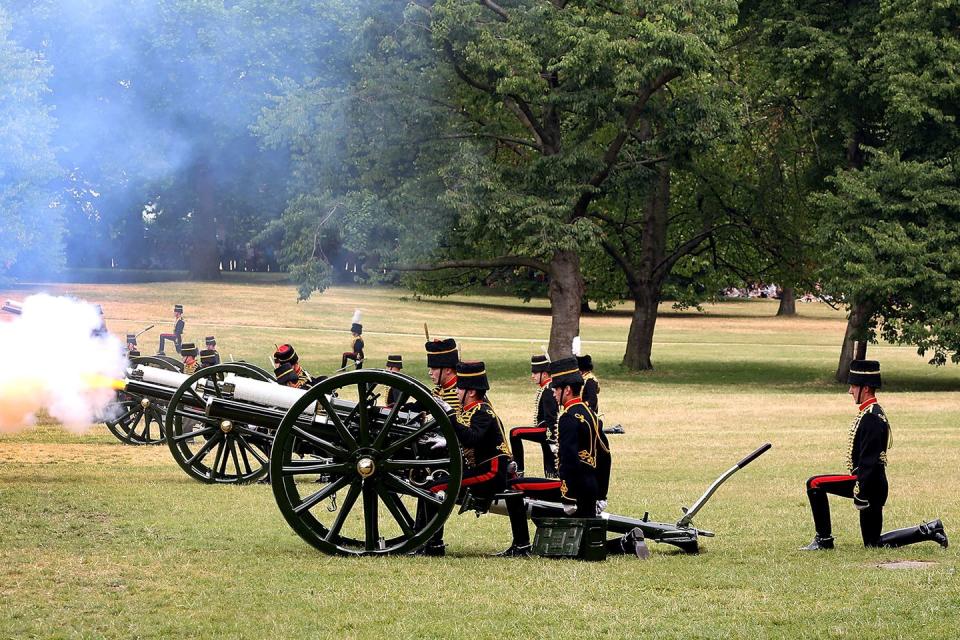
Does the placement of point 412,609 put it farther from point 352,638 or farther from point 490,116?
point 490,116

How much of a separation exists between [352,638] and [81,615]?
1855 millimetres

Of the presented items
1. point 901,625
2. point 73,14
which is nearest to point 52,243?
point 73,14

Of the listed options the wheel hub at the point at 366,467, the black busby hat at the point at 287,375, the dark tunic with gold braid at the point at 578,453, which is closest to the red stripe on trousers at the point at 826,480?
the dark tunic with gold braid at the point at 578,453

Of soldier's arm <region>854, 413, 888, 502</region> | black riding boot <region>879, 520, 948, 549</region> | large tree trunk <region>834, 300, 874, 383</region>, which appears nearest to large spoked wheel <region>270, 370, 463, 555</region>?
soldier's arm <region>854, 413, 888, 502</region>

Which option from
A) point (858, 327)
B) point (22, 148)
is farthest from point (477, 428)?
point (858, 327)

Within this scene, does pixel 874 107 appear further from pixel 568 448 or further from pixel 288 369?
pixel 568 448

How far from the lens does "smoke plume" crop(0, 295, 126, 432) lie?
1377 centimetres

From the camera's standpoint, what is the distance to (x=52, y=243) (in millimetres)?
20781

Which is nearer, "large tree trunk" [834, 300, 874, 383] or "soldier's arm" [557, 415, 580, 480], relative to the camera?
"soldier's arm" [557, 415, 580, 480]

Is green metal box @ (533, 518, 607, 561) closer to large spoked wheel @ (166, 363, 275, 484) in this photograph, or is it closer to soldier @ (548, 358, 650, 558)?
soldier @ (548, 358, 650, 558)

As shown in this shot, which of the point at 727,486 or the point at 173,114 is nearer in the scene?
the point at 727,486

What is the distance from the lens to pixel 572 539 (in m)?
10.8

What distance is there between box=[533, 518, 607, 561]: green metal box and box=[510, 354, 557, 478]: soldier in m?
2.07

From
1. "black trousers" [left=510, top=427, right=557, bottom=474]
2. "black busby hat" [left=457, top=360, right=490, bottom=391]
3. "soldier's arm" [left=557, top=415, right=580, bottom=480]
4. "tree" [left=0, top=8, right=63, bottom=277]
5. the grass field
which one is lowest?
the grass field
